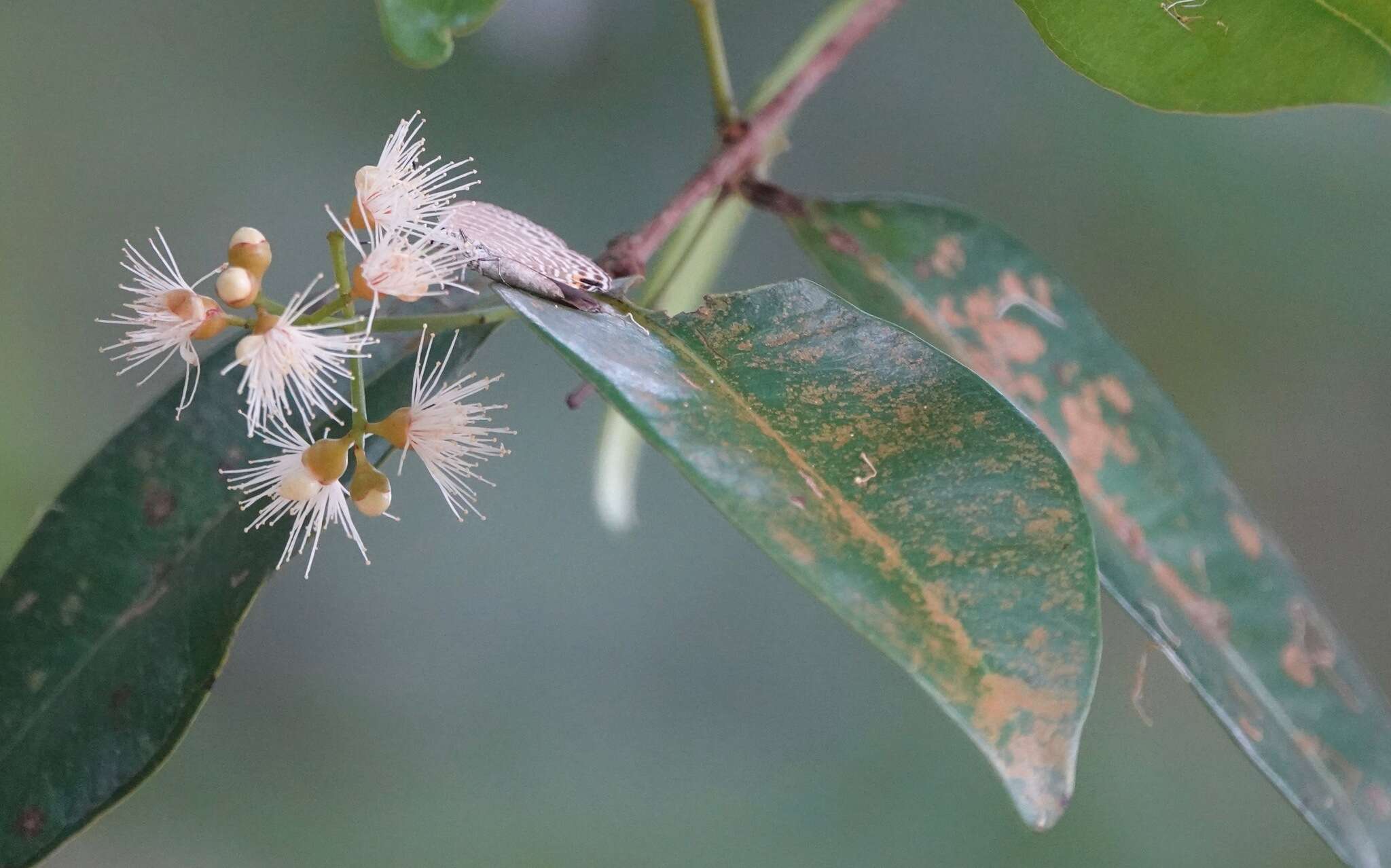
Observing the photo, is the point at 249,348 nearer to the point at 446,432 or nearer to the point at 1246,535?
the point at 446,432

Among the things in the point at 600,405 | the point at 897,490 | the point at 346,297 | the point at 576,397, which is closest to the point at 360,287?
the point at 346,297

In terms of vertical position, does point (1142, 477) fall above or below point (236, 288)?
below

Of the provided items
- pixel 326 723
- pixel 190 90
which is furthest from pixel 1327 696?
pixel 190 90

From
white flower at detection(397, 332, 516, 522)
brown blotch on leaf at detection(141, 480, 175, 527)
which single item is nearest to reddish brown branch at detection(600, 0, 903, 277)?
white flower at detection(397, 332, 516, 522)

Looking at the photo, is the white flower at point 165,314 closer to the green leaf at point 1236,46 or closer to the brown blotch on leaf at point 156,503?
→ the brown blotch on leaf at point 156,503

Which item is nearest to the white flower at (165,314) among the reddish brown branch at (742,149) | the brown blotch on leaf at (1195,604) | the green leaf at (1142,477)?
the reddish brown branch at (742,149)
